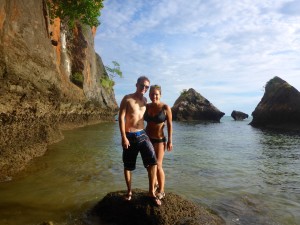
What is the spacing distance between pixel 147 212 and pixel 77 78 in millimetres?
25026

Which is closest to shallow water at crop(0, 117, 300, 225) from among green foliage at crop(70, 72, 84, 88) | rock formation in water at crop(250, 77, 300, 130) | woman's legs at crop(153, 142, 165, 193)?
woman's legs at crop(153, 142, 165, 193)

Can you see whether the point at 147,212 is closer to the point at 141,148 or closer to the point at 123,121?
the point at 141,148

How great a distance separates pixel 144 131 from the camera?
229 inches

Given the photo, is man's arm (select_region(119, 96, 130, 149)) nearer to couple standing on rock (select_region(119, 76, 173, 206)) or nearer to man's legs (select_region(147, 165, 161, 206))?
couple standing on rock (select_region(119, 76, 173, 206))

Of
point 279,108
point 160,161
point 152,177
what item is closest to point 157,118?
point 160,161

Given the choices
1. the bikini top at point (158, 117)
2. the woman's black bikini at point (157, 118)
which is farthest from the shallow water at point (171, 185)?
the bikini top at point (158, 117)

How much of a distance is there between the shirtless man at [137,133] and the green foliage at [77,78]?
24.3 m

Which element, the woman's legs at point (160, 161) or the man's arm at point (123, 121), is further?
the woman's legs at point (160, 161)

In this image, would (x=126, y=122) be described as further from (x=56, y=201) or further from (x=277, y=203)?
(x=277, y=203)

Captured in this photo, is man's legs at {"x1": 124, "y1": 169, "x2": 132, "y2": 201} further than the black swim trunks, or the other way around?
man's legs at {"x1": 124, "y1": 169, "x2": 132, "y2": 201}

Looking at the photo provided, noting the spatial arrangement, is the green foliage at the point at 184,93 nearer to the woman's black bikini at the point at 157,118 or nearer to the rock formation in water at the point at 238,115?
the rock formation in water at the point at 238,115

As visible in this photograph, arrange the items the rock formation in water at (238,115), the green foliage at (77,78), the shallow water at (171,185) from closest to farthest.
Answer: the shallow water at (171,185) < the green foliage at (77,78) < the rock formation in water at (238,115)

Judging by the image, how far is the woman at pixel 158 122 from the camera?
5883 millimetres

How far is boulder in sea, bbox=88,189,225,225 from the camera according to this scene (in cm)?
542
